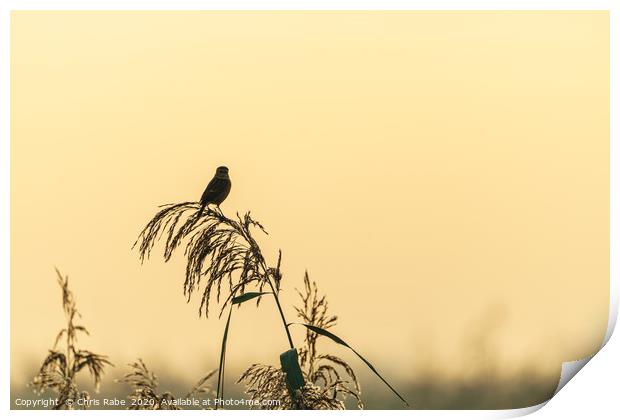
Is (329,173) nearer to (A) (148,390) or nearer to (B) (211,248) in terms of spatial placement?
(B) (211,248)

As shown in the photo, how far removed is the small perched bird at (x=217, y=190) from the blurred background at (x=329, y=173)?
0.09 ft

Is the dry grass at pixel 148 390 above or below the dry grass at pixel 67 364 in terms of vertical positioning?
below

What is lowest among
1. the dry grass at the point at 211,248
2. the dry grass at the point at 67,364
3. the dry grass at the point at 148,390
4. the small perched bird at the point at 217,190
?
the dry grass at the point at 148,390

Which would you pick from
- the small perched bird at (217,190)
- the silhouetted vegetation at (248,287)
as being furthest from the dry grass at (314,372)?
the small perched bird at (217,190)

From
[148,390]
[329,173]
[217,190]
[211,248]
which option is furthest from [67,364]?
[329,173]

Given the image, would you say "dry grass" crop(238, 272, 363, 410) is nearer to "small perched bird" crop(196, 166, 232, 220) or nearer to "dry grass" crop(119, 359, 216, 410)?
"dry grass" crop(119, 359, 216, 410)

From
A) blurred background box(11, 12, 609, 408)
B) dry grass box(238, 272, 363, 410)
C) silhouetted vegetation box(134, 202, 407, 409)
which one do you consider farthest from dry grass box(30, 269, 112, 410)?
dry grass box(238, 272, 363, 410)

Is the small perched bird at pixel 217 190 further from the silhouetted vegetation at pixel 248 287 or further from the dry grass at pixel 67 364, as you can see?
the dry grass at pixel 67 364

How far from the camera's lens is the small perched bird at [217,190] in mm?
2695

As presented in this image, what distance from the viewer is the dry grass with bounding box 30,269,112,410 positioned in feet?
8.90

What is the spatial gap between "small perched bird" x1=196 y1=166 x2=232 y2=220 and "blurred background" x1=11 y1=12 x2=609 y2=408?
0.03m

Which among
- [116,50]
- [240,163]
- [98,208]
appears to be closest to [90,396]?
[98,208]

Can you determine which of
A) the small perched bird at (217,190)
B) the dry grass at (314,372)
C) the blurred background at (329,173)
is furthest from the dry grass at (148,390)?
the small perched bird at (217,190)
